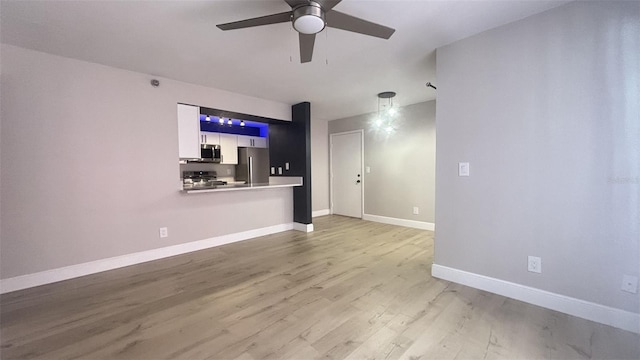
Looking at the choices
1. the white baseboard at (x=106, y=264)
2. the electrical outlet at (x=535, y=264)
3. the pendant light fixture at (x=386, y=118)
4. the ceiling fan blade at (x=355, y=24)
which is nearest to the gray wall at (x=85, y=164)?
the white baseboard at (x=106, y=264)

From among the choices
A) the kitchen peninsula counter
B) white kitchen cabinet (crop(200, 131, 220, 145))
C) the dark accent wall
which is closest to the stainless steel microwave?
white kitchen cabinet (crop(200, 131, 220, 145))

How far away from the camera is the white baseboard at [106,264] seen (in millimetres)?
2400

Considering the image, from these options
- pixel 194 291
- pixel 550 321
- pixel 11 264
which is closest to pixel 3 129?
pixel 11 264

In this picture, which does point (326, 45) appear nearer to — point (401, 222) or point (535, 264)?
point (535, 264)

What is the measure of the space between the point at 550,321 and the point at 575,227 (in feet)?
2.38

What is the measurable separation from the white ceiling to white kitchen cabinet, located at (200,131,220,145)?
2178 mm

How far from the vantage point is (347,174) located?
582cm

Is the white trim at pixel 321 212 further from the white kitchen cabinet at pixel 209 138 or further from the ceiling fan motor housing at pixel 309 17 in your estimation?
the ceiling fan motor housing at pixel 309 17

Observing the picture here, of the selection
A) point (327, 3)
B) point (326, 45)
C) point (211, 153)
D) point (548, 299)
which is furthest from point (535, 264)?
point (211, 153)

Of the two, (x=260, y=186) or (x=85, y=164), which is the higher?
(x=85, y=164)

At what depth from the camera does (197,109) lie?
349 cm

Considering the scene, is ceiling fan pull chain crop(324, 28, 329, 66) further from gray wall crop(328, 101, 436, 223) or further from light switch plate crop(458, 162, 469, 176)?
gray wall crop(328, 101, 436, 223)

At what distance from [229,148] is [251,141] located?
600mm

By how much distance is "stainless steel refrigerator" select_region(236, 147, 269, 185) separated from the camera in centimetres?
596
